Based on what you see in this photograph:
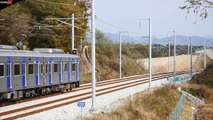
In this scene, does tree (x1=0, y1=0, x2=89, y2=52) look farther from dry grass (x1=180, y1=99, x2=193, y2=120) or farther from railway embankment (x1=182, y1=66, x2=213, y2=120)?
dry grass (x1=180, y1=99, x2=193, y2=120)

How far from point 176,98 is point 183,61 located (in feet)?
264

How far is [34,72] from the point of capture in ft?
89.9

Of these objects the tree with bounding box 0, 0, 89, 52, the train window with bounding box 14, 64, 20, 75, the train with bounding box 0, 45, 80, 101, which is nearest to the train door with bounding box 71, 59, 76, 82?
the train with bounding box 0, 45, 80, 101

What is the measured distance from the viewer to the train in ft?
77.0

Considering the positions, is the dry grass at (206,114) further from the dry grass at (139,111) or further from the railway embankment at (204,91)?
the dry grass at (139,111)

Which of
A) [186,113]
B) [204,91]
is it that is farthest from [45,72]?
[204,91]

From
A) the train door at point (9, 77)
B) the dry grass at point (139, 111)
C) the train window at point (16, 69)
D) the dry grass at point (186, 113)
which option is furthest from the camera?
the dry grass at point (186, 113)

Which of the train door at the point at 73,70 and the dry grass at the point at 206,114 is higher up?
the train door at the point at 73,70

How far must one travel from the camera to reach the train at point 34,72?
77.0ft

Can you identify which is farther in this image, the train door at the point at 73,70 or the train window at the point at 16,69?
the train door at the point at 73,70

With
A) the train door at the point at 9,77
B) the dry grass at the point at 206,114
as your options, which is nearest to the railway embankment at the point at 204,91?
the dry grass at the point at 206,114

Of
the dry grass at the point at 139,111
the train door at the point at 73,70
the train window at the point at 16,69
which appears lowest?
the dry grass at the point at 139,111

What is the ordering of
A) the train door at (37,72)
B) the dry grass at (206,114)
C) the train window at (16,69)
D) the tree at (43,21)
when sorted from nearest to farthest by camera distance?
the train window at (16,69)
the dry grass at (206,114)
the train door at (37,72)
the tree at (43,21)

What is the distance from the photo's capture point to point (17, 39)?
50.5m
